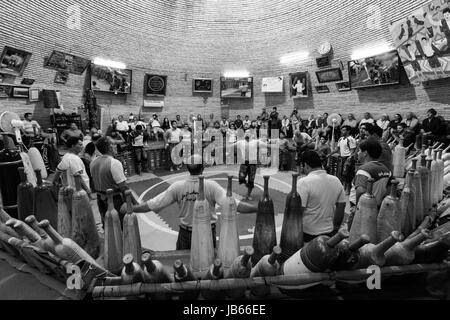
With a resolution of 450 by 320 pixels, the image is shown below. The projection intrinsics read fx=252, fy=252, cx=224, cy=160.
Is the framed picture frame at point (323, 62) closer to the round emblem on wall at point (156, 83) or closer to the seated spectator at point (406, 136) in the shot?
the seated spectator at point (406, 136)

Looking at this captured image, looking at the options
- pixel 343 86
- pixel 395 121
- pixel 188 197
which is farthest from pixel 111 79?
pixel 395 121

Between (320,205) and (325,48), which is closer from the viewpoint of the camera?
(320,205)

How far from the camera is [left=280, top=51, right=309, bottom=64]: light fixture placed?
13.4 m

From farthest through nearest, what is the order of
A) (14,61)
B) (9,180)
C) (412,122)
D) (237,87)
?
(237,87) < (14,61) < (412,122) < (9,180)

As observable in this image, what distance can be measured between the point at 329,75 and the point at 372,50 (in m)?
2.20

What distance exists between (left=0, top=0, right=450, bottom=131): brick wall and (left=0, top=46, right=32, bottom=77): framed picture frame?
236 millimetres

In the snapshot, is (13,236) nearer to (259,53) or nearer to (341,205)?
(341,205)

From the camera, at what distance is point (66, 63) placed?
10.8 m

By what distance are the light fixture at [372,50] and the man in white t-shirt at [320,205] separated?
10074 millimetres

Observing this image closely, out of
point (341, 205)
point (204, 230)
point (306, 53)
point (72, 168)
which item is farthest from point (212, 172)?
point (306, 53)

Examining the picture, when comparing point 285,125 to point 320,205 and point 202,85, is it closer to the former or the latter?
point 202,85

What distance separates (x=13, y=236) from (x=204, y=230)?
1.29m

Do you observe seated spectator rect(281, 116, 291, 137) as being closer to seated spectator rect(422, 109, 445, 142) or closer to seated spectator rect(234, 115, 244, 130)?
seated spectator rect(234, 115, 244, 130)

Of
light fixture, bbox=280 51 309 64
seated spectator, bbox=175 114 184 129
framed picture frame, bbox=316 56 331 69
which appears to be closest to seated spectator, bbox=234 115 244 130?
seated spectator, bbox=175 114 184 129
